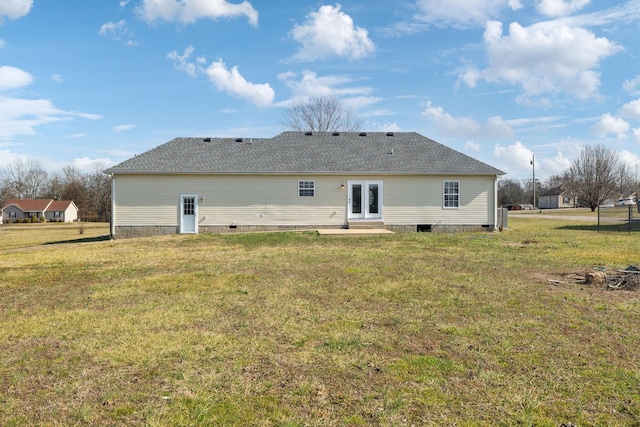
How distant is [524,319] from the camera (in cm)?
589

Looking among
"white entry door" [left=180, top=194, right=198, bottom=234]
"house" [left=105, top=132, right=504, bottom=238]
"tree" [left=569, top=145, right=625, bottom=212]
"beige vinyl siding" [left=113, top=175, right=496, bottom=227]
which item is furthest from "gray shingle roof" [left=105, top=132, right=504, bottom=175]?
"tree" [left=569, top=145, right=625, bottom=212]

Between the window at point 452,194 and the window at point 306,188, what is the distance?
21.8ft

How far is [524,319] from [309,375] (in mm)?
3433

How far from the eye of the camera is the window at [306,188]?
21.2m

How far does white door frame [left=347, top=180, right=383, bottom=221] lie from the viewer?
21328mm

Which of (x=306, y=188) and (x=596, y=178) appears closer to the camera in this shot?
(x=306, y=188)

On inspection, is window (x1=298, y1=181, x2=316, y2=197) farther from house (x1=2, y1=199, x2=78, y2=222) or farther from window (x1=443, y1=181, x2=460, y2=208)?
house (x1=2, y1=199, x2=78, y2=222)

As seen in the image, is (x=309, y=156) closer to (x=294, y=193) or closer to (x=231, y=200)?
(x=294, y=193)

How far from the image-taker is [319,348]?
4.81 metres

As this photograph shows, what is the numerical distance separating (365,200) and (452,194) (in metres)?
4.43

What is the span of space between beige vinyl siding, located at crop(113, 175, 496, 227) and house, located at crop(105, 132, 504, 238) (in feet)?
0.16

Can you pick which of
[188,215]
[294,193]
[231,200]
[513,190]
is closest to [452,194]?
[294,193]

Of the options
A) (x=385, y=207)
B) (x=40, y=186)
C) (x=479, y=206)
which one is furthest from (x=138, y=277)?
(x=40, y=186)

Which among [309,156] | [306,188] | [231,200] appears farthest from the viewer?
[309,156]
